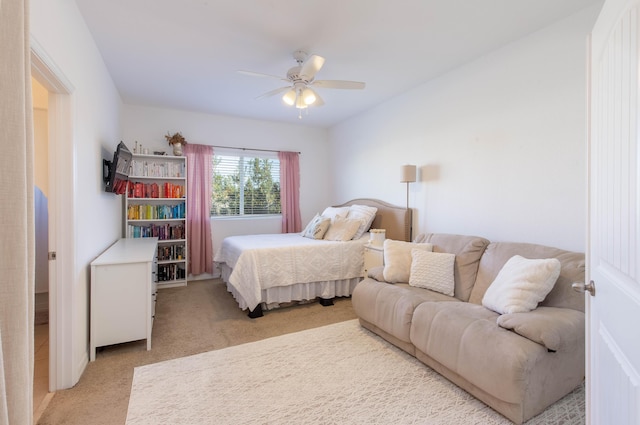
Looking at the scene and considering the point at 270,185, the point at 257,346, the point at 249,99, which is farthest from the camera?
the point at 270,185

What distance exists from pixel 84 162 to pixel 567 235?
3.75 meters

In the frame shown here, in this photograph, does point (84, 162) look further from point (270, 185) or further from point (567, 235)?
point (567, 235)

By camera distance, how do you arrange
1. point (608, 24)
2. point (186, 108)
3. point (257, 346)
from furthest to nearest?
point (186, 108) < point (257, 346) < point (608, 24)

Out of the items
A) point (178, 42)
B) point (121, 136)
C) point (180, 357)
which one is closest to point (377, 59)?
point (178, 42)

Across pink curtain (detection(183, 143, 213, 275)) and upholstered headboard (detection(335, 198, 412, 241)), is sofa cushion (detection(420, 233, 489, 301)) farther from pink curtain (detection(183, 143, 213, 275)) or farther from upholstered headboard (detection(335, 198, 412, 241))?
pink curtain (detection(183, 143, 213, 275))

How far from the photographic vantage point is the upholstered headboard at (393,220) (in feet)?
12.5

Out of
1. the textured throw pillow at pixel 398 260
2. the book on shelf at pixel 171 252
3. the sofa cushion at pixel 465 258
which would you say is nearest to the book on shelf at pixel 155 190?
the book on shelf at pixel 171 252

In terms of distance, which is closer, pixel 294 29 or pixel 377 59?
pixel 294 29

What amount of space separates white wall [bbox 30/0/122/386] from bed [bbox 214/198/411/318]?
1.33 m

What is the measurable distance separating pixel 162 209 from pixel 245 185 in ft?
4.46

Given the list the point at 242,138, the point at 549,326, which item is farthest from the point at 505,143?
the point at 242,138

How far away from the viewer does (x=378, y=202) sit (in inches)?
173

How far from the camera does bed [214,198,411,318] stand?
10.6ft

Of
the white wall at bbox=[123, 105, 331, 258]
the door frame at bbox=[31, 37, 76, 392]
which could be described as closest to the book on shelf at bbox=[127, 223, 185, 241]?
the white wall at bbox=[123, 105, 331, 258]
